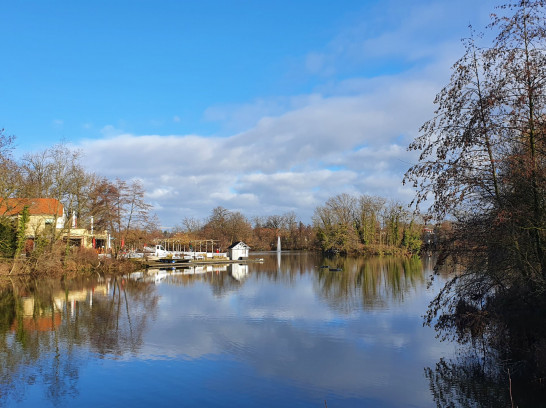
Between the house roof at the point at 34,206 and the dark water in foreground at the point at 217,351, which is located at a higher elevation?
the house roof at the point at 34,206

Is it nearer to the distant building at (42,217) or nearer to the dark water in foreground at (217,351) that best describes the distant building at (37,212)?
the distant building at (42,217)

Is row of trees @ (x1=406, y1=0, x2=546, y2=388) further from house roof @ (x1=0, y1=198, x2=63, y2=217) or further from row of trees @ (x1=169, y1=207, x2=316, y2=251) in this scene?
row of trees @ (x1=169, y1=207, x2=316, y2=251)

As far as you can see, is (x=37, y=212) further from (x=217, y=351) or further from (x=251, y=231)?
(x=251, y=231)

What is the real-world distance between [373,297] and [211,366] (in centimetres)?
1378

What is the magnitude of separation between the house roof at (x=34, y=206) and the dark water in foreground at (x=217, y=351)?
12800 millimetres

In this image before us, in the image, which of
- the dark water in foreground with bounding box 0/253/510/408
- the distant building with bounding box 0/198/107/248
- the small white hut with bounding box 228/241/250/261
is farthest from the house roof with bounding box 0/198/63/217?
the small white hut with bounding box 228/241/250/261

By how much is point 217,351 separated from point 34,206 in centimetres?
2999

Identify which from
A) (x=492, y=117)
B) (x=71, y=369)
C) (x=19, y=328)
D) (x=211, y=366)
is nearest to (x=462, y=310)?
(x=492, y=117)

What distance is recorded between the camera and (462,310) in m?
11.8

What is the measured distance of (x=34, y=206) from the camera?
3612 cm

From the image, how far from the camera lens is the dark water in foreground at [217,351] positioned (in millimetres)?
9297

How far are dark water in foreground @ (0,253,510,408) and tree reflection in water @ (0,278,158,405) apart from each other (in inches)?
1.8

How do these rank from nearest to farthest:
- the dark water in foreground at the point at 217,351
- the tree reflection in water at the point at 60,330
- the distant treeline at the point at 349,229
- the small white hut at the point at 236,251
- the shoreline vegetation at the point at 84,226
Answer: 1. the dark water in foreground at the point at 217,351
2. the tree reflection in water at the point at 60,330
3. the shoreline vegetation at the point at 84,226
4. the small white hut at the point at 236,251
5. the distant treeline at the point at 349,229

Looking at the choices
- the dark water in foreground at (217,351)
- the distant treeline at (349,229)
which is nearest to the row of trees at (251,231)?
the distant treeline at (349,229)
